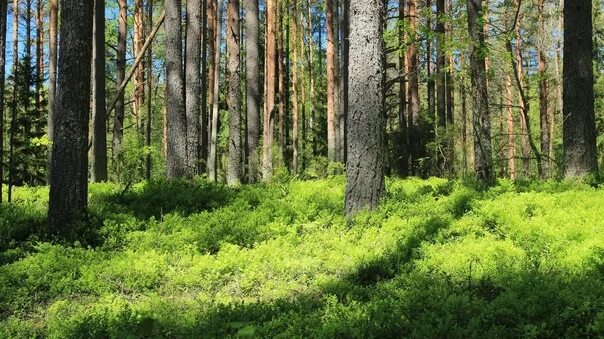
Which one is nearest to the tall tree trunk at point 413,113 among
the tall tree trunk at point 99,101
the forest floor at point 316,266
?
the forest floor at point 316,266

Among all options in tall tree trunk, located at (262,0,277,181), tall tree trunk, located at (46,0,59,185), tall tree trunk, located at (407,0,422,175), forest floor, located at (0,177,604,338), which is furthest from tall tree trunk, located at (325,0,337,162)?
forest floor, located at (0,177,604,338)

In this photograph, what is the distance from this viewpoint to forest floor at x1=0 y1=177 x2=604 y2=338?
419 centimetres

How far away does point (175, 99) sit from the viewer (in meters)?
11.8

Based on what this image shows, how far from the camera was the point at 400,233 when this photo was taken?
21.9 ft

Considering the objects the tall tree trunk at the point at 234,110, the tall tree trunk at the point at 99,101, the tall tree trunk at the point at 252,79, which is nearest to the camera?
the tall tree trunk at the point at 99,101

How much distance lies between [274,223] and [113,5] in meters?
24.7

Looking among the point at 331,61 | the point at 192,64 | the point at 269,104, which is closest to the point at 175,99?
the point at 192,64

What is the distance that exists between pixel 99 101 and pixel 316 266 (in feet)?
32.6

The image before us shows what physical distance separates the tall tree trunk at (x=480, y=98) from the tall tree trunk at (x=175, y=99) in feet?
21.6

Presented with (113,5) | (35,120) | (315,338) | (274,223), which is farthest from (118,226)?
(113,5)

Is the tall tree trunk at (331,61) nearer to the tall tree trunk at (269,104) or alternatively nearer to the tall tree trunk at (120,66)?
the tall tree trunk at (269,104)

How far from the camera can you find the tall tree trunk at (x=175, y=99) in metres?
11.7

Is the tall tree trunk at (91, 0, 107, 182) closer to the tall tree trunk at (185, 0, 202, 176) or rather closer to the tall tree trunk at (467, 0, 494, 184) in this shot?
the tall tree trunk at (185, 0, 202, 176)

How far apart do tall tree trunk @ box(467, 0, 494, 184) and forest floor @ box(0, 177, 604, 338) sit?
3.41ft
